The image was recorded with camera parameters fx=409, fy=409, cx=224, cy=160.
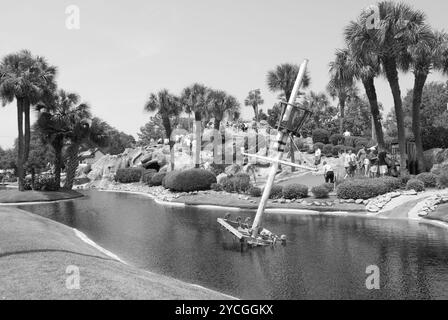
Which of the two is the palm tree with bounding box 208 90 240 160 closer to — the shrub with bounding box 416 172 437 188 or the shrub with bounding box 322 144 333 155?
the shrub with bounding box 322 144 333 155

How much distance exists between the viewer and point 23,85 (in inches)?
1656

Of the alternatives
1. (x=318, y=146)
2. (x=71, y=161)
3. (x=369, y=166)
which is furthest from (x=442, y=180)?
(x=71, y=161)

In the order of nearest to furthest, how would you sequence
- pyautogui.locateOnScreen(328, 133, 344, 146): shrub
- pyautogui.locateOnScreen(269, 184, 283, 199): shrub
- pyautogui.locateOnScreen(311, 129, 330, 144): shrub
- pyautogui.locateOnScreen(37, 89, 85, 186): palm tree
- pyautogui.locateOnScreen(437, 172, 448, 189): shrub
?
pyautogui.locateOnScreen(437, 172, 448, 189): shrub → pyautogui.locateOnScreen(269, 184, 283, 199): shrub → pyautogui.locateOnScreen(37, 89, 85, 186): palm tree → pyautogui.locateOnScreen(328, 133, 344, 146): shrub → pyautogui.locateOnScreen(311, 129, 330, 144): shrub

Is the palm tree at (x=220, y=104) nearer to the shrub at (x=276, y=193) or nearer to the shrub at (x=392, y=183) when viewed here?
the shrub at (x=276, y=193)

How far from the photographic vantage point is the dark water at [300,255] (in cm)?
1135

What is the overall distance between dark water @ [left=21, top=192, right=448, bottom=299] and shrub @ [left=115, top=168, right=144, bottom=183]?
32887 mm

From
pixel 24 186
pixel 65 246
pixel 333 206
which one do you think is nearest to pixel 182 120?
pixel 24 186

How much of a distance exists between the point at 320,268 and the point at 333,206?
14504 mm

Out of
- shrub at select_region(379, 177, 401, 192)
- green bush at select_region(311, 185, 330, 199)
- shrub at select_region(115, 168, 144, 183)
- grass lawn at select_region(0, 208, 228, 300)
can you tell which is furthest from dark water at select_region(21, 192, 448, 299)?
shrub at select_region(115, 168, 144, 183)

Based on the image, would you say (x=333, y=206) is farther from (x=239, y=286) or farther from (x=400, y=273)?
(x=239, y=286)

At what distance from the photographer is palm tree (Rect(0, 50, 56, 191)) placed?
41.8m

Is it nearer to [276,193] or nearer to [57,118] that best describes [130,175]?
[57,118]

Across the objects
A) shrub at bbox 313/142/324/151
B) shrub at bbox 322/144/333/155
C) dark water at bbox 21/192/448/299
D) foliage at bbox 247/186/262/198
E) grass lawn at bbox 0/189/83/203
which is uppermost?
shrub at bbox 313/142/324/151

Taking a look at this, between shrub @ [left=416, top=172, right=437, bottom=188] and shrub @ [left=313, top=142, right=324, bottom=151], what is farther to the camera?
shrub @ [left=313, top=142, right=324, bottom=151]
